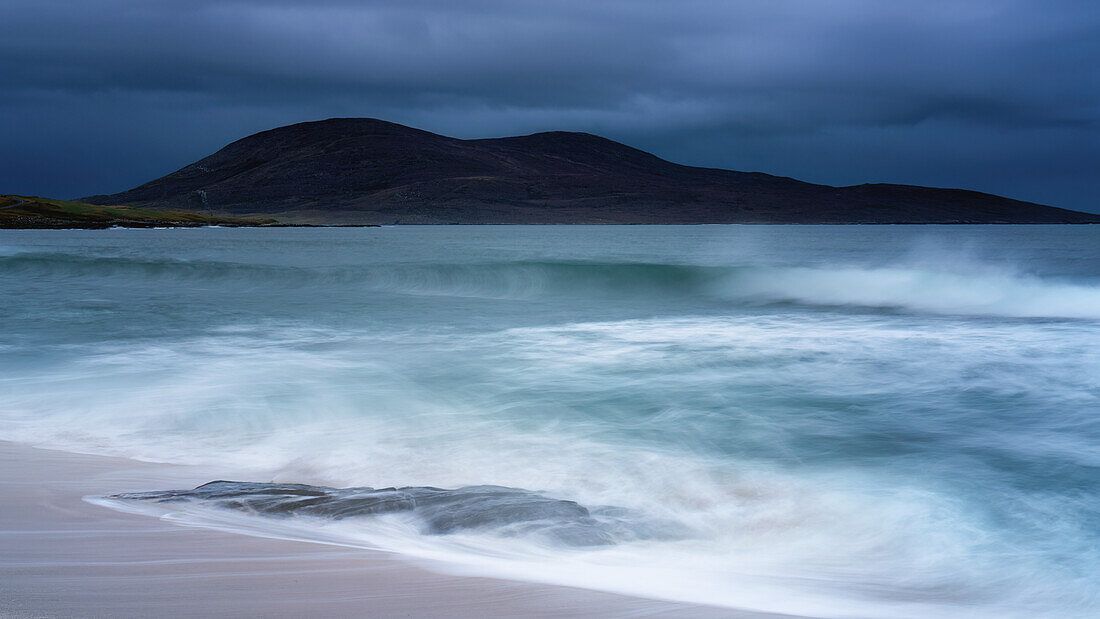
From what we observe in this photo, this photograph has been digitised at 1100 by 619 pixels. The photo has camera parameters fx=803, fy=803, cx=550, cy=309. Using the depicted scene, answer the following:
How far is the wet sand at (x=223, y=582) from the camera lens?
292cm

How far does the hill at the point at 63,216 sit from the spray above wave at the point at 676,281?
186 feet

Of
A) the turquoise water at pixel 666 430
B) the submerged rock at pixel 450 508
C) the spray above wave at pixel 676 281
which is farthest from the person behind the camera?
the spray above wave at pixel 676 281

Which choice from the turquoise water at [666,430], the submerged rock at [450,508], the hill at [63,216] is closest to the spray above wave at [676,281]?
the turquoise water at [666,430]

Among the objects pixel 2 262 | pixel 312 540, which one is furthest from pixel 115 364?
pixel 2 262

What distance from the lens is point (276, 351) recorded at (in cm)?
1042

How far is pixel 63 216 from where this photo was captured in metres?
89.6

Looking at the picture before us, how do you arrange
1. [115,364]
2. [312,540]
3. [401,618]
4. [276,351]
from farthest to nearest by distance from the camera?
[276,351] → [115,364] → [312,540] → [401,618]

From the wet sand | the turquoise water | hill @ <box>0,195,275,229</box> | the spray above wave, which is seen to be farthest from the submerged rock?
hill @ <box>0,195,275,229</box>

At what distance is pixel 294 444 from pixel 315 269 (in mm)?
26040

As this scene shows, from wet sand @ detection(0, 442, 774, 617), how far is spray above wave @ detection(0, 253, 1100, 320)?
1530 centimetres

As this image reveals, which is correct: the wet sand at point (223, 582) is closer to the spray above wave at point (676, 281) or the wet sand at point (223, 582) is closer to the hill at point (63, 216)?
the spray above wave at point (676, 281)

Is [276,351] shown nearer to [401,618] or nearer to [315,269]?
[401,618]

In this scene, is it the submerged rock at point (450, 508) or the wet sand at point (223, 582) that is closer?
the wet sand at point (223, 582)

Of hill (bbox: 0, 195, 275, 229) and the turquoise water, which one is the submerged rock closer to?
the turquoise water
